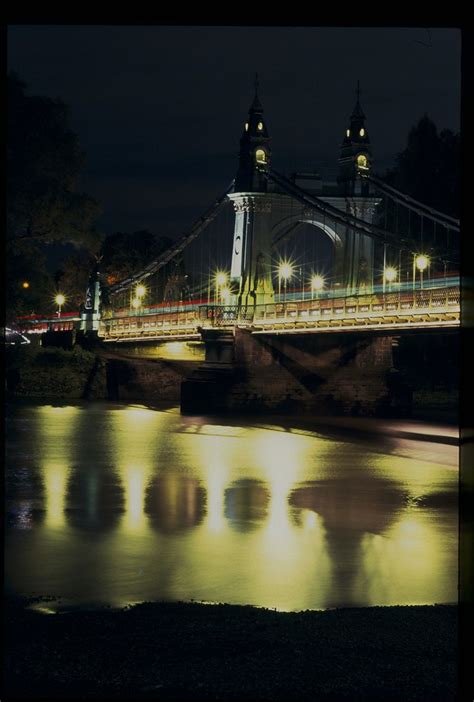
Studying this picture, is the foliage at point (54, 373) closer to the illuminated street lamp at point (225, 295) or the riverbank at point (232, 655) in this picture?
the illuminated street lamp at point (225, 295)

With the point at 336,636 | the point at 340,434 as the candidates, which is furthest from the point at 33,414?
the point at 336,636

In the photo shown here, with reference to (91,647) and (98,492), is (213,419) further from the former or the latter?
(91,647)

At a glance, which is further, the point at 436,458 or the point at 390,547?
the point at 436,458

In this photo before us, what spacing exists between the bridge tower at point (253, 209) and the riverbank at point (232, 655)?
139 feet

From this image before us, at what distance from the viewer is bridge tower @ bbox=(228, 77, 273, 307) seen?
2098 inches

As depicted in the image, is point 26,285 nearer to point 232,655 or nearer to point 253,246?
point 253,246

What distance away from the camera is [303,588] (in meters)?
12.7

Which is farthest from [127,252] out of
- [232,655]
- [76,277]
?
[232,655]

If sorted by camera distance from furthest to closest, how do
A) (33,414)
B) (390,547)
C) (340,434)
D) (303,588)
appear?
(33,414) → (340,434) → (390,547) → (303,588)

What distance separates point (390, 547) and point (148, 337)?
39.8 meters

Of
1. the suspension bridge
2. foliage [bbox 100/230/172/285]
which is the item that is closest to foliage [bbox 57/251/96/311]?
foliage [bbox 100/230/172/285]

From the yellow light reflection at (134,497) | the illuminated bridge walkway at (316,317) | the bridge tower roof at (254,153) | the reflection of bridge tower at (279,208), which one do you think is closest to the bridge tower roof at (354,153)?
the reflection of bridge tower at (279,208)

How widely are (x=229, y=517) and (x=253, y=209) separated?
1392 inches

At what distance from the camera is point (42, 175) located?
40.2 metres
